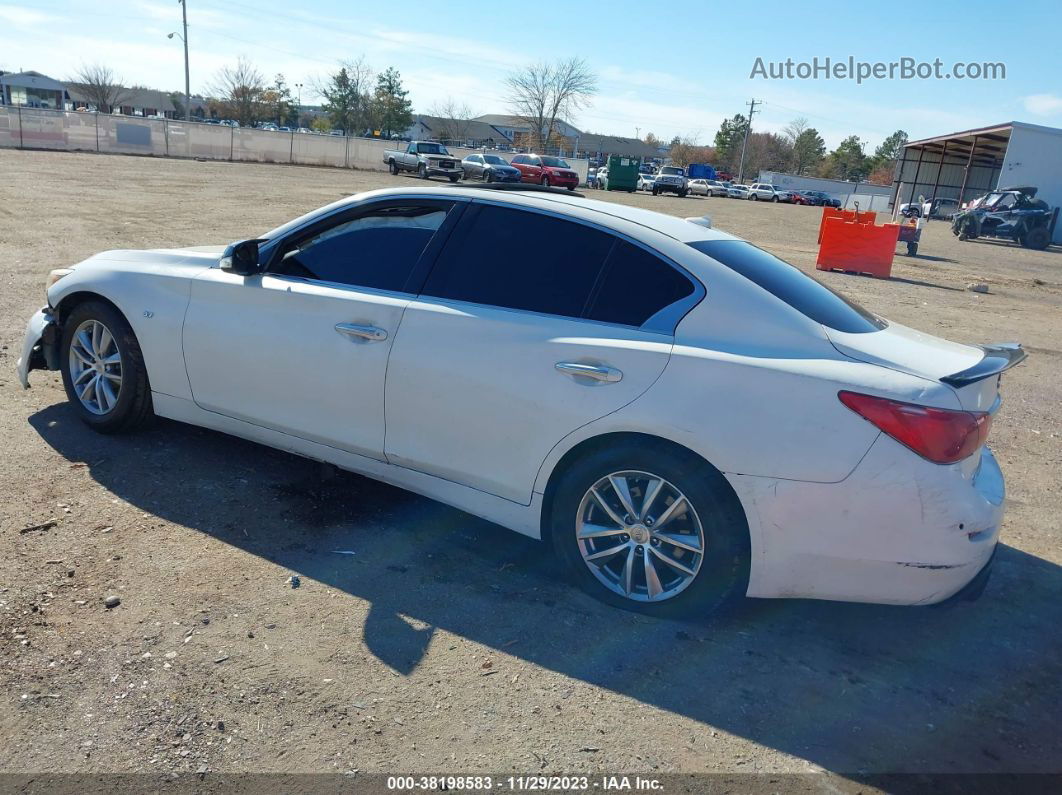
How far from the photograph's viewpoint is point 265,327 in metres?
4.23

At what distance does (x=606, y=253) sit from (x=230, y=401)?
2132mm

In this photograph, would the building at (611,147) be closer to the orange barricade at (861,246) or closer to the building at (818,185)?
the building at (818,185)

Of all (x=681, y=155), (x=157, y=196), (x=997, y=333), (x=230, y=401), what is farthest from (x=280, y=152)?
(x=681, y=155)

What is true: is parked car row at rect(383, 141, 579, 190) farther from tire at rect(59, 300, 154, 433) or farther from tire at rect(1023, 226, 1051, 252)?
tire at rect(59, 300, 154, 433)

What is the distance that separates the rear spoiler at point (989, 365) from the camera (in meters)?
3.12

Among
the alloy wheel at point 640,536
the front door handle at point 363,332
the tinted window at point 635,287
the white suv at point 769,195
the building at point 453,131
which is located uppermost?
the building at point 453,131

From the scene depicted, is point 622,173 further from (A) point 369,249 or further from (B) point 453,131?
(B) point 453,131

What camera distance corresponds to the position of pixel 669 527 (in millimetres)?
3352

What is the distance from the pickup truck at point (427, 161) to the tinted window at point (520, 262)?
129 feet

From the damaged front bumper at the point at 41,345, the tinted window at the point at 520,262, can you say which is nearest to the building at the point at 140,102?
the damaged front bumper at the point at 41,345

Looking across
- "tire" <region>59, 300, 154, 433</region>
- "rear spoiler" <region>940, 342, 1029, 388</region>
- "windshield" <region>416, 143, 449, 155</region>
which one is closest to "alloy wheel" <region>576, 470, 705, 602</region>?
"rear spoiler" <region>940, 342, 1029, 388</region>

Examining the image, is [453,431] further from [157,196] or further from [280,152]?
[280,152]

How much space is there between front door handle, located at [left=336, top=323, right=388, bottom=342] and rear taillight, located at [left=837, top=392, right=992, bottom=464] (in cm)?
198

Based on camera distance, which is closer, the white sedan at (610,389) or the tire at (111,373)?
the white sedan at (610,389)
